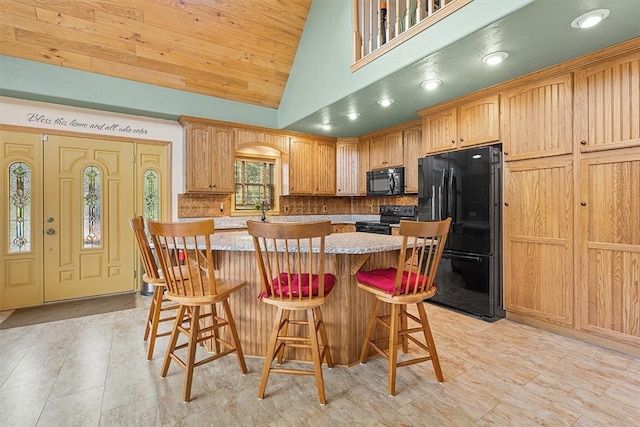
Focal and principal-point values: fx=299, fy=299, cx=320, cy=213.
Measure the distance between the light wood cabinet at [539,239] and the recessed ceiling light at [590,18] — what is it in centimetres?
108

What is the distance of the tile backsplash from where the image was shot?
4453 mm

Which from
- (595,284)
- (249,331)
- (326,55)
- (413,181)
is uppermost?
(326,55)

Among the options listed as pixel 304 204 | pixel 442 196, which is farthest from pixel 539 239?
pixel 304 204

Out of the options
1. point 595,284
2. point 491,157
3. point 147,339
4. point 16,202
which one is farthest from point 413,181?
point 16,202

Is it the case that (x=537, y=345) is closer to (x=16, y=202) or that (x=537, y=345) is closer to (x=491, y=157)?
(x=491, y=157)

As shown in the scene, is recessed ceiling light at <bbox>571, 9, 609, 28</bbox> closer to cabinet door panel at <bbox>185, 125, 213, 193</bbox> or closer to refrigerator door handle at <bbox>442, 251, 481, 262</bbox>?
refrigerator door handle at <bbox>442, 251, 481, 262</bbox>

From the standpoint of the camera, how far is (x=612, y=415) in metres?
1.66

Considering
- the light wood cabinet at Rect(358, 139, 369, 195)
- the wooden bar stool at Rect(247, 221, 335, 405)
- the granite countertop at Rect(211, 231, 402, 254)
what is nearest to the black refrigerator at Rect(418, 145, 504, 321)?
the granite countertop at Rect(211, 231, 402, 254)

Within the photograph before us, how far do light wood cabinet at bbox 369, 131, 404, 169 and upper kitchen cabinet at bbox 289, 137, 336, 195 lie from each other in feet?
2.40

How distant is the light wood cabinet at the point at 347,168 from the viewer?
5.44 metres

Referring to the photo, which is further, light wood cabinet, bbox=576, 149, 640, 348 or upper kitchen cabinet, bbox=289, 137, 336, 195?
upper kitchen cabinet, bbox=289, 137, 336, 195

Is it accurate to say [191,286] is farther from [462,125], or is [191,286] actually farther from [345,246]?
[462,125]

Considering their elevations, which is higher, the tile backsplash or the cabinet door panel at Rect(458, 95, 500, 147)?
the cabinet door panel at Rect(458, 95, 500, 147)

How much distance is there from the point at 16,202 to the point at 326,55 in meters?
4.05
